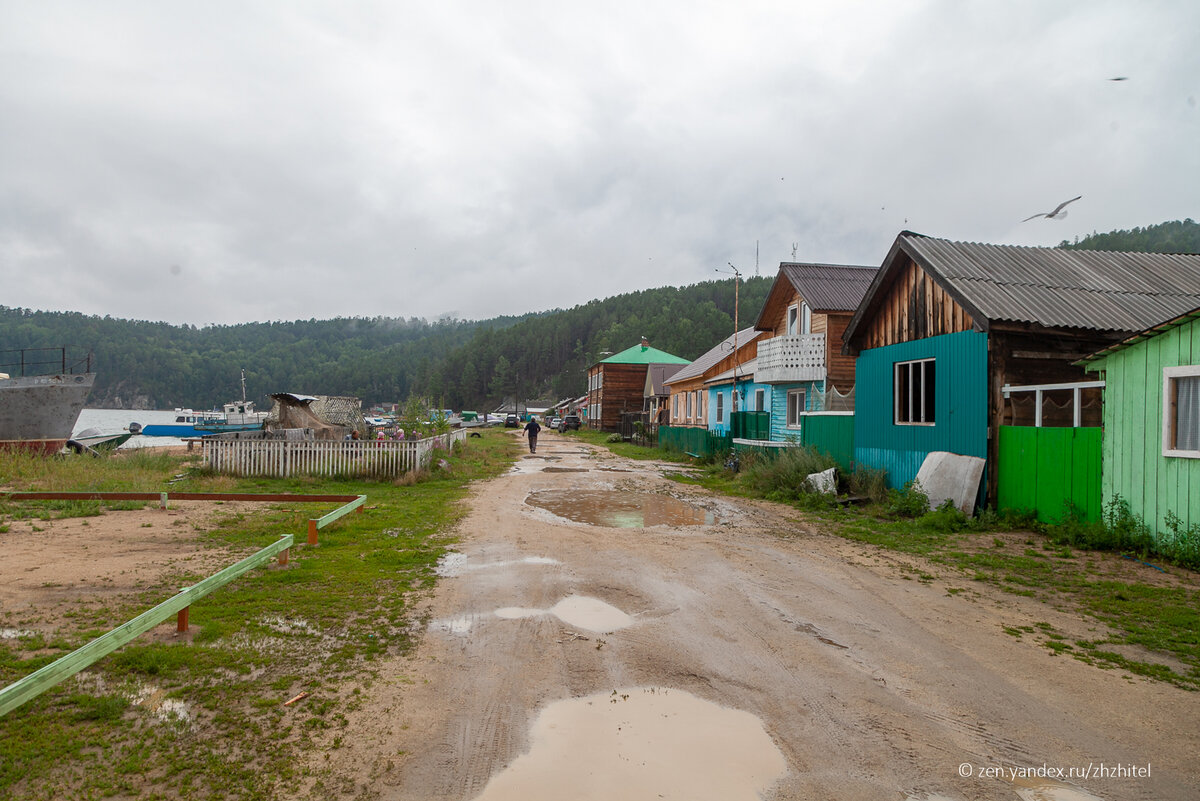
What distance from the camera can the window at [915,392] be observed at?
14.0 metres

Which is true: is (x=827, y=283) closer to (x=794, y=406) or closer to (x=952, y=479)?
(x=794, y=406)

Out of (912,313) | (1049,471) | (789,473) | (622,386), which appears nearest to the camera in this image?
(1049,471)

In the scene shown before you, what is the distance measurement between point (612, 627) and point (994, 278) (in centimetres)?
1177

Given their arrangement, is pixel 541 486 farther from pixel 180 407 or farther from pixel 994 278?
pixel 180 407

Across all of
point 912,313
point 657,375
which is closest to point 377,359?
point 657,375

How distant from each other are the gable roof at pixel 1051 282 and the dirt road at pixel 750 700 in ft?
22.4

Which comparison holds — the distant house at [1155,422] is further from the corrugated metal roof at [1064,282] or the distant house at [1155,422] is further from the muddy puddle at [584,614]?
the muddy puddle at [584,614]

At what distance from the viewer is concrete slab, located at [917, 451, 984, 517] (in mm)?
11945

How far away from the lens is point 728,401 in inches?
1230

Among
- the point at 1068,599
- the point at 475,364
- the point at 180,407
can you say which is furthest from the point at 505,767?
the point at 180,407

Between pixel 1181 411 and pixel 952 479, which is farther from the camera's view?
pixel 952 479

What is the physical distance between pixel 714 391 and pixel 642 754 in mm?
29917

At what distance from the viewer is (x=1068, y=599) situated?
7.12 metres

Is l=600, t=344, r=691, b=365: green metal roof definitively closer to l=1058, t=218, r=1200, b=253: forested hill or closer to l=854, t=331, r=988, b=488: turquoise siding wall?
l=1058, t=218, r=1200, b=253: forested hill
